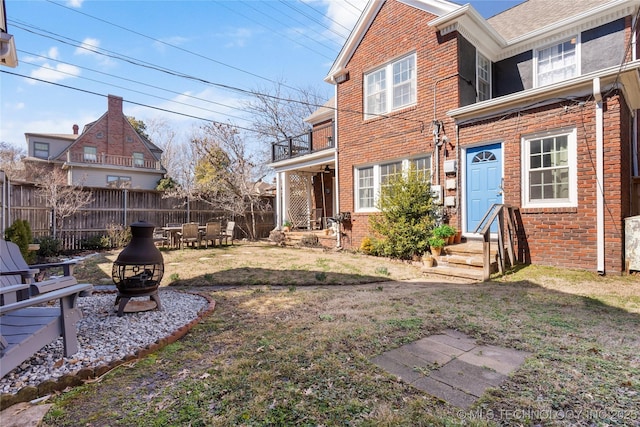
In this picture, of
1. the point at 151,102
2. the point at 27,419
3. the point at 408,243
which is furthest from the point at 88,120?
the point at 27,419

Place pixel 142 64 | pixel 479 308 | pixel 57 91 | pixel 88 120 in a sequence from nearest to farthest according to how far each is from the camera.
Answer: pixel 479 308 → pixel 57 91 → pixel 142 64 → pixel 88 120

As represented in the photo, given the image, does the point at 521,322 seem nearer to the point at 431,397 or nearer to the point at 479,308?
the point at 479,308

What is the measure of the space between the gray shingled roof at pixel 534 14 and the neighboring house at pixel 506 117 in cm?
6

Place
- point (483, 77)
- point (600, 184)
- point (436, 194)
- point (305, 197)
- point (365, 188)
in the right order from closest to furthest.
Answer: point (600, 184) → point (436, 194) → point (483, 77) → point (365, 188) → point (305, 197)

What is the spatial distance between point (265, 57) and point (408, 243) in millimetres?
9719

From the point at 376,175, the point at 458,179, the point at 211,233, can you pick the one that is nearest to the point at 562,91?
the point at 458,179

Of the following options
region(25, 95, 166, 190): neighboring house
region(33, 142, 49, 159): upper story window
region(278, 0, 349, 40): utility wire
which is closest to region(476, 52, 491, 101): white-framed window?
region(278, 0, 349, 40): utility wire

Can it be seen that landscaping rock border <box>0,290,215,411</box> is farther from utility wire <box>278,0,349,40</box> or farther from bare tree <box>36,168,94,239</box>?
utility wire <box>278,0,349,40</box>

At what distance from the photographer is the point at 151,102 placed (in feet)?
34.3

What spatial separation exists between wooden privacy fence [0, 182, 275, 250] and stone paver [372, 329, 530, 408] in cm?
995

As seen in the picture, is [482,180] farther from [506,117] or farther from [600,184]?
[600,184]

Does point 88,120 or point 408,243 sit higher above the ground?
point 88,120

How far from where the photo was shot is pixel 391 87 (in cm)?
1004

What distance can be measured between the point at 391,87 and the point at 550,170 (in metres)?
5.18
